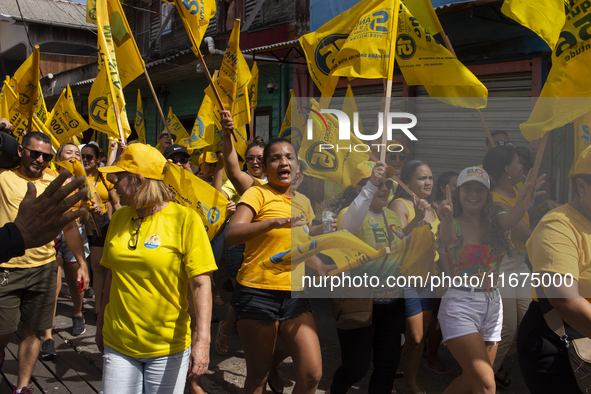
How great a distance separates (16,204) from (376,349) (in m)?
2.86

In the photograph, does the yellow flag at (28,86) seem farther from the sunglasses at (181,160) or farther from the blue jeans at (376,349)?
the blue jeans at (376,349)

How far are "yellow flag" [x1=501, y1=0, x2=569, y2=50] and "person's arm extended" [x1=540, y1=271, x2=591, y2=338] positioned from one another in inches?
79.9

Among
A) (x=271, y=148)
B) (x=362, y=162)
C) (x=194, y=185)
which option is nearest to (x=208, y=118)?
(x=194, y=185)

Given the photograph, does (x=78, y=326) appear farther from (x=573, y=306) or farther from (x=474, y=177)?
(x=573, y=306)

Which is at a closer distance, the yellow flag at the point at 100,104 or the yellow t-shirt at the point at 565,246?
the yellow t-shirt at the point at 565,246

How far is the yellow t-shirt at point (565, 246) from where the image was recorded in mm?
2547

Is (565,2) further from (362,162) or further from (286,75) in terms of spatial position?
(286,75)

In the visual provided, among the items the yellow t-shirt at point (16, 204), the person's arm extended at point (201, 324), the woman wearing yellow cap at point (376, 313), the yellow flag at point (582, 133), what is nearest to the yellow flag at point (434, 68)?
the yellow flag at point (582, 133)

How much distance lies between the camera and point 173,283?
2754 millimetres

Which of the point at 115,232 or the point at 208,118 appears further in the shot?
the point at 208,118

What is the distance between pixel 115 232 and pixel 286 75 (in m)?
9.03

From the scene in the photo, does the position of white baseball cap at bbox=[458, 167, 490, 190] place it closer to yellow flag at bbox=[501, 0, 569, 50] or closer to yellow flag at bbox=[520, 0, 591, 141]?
yellow flag at bbox=[520, 0, 591, 141]

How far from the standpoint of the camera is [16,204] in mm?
→ 3822

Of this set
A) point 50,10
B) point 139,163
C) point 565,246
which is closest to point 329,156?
point 139,163
